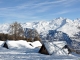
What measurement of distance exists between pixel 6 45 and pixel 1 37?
117ft

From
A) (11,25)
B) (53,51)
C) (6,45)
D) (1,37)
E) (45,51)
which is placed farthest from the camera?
(11,25)

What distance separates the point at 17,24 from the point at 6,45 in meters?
45.6

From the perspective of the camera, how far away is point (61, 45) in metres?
42.3

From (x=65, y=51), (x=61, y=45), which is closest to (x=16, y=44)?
(x=61, y=45)

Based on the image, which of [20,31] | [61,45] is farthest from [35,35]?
[61,45]

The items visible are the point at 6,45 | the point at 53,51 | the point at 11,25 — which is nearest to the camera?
the point at 53,51

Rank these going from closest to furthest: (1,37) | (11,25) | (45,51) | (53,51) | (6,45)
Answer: (53,51) → (45,51) → (6,45) → (1,37) → (11,25)

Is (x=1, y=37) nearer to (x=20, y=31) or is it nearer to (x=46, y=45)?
(x=20, y=31)

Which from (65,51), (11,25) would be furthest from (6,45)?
(11,25)

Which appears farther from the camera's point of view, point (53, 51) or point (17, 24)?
point (17, 24)

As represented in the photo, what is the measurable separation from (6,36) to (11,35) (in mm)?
4337

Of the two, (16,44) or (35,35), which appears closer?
(16,44)

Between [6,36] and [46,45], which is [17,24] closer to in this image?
[6,36]

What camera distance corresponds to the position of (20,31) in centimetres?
10738
